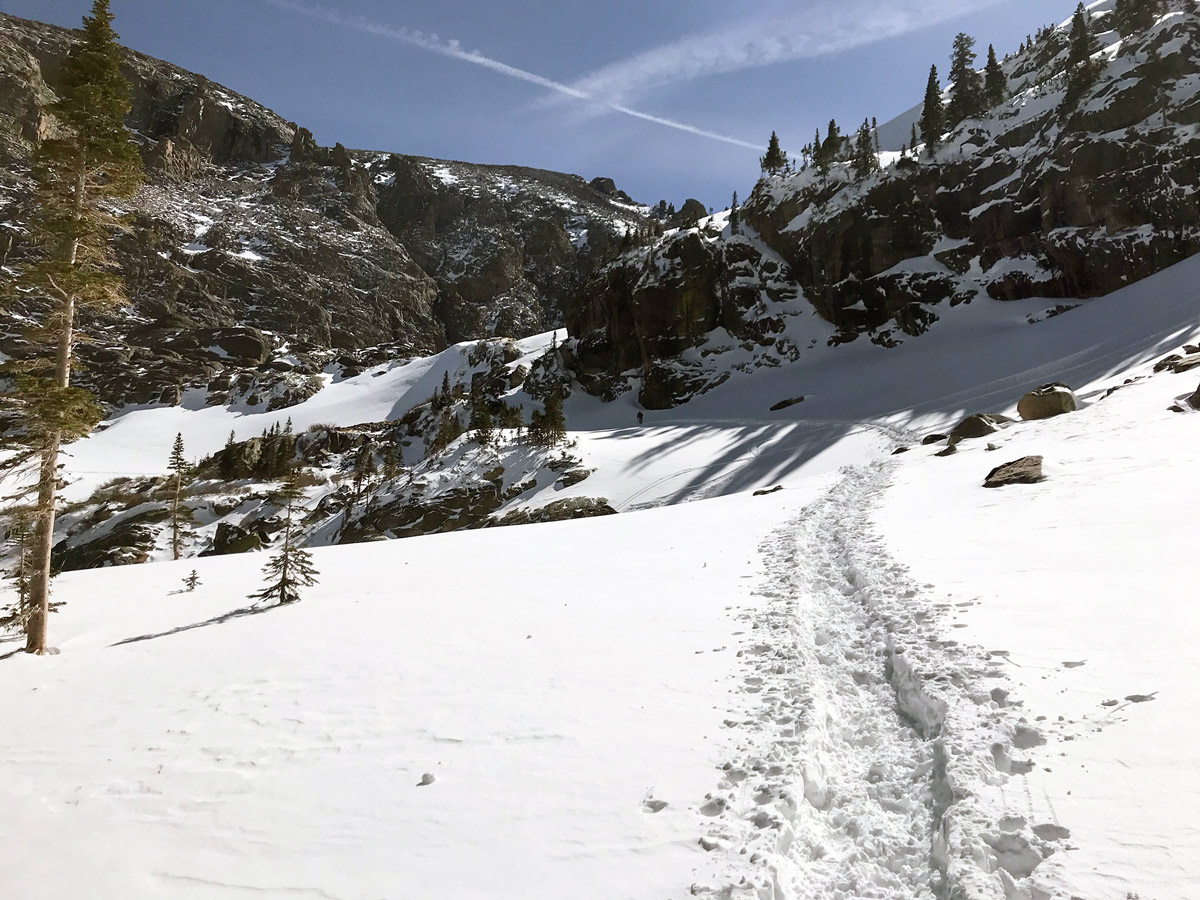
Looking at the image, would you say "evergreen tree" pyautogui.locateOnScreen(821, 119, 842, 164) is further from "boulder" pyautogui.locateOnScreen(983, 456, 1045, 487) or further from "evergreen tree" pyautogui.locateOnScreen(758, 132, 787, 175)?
"boulder" pyautogui.locateOnScreen(983, 456, 1045, 487)

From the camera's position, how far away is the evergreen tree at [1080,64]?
201 ft

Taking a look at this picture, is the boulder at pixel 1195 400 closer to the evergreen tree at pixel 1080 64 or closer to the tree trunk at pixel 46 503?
the tree trunk at pixel 46 503

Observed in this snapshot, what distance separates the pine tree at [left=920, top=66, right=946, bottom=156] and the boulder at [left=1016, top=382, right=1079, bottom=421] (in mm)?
65744

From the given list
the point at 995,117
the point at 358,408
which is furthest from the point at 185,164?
the point at 995,117

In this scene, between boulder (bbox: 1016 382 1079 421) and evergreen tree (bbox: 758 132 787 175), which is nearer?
boulder (bbox: 1016 382 1079 421)

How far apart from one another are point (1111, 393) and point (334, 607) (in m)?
31.3

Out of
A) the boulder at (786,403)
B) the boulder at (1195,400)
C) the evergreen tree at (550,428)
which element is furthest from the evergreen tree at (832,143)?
the boulder at (1195,400)

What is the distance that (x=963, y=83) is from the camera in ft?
257

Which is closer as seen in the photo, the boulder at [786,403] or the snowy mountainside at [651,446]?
the snowy mountainside at [651,446]

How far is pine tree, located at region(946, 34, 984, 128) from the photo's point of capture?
253ft

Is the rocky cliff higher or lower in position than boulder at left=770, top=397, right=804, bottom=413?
higher

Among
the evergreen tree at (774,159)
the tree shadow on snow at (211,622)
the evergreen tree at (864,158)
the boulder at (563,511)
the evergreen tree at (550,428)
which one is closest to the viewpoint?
the tree shadow on snow at (211,622)

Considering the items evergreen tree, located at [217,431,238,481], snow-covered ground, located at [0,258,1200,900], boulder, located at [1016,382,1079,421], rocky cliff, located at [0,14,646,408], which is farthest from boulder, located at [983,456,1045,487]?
rocky cliff, located at [0,14,646,408]

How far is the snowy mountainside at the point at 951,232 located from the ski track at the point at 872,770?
6694 cm
